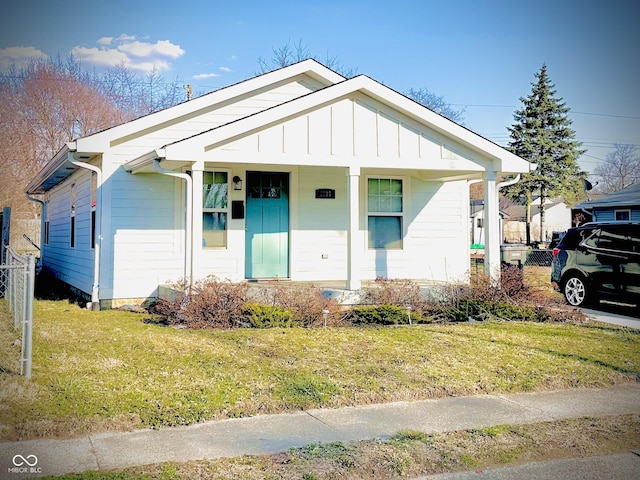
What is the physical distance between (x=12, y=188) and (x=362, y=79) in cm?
2067

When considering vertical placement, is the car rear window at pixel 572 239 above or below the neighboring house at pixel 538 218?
below

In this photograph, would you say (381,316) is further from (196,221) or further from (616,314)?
(616,314)

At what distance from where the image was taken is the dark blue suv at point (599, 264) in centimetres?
1117

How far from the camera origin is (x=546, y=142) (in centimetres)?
3709

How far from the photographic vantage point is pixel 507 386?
6.08 m

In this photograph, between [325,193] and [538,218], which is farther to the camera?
[538,218]

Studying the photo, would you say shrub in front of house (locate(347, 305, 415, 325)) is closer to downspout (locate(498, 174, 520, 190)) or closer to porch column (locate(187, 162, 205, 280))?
porch column (locate(187, 162, 205, 280))

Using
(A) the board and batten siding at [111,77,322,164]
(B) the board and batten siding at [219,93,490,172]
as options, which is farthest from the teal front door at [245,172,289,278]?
(B) the board and batten siding at [219,93,490,172]

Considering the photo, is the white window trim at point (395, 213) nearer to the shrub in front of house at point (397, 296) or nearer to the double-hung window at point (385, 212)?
the double-hung window at point (385, 212)

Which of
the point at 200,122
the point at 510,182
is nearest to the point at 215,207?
the point at 200,122

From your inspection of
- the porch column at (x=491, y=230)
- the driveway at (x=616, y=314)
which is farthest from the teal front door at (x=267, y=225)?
the driveway at (x=616, y=314)

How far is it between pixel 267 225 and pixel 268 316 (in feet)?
12.1

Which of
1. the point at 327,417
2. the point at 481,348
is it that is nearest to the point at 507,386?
the point at 481,348

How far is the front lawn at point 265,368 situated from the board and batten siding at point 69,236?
327cm
